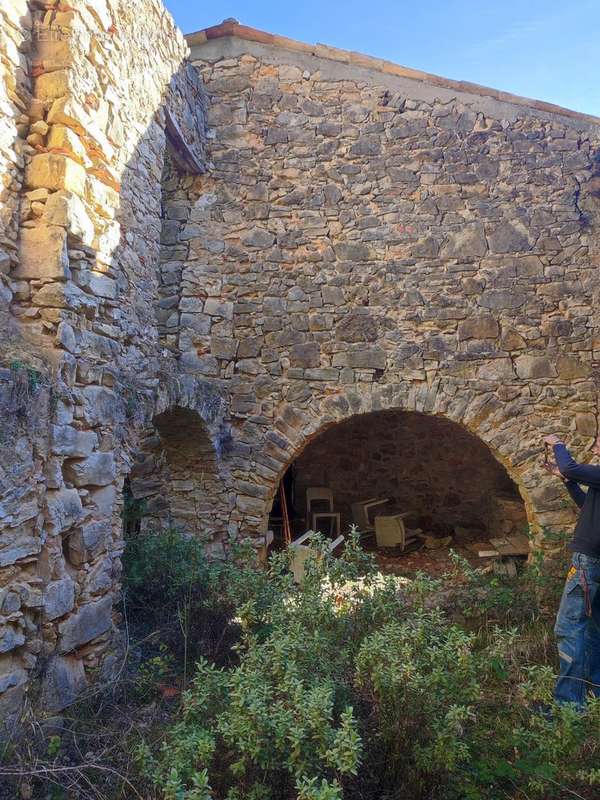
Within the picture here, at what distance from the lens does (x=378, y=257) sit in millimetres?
5531

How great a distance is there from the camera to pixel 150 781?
85.2 inches

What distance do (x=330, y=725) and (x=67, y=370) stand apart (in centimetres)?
200

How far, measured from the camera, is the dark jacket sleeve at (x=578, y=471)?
11.1 ft

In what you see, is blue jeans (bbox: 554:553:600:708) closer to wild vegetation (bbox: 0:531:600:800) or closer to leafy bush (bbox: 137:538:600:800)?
wild vegetation (bbox: 0:531:600:800)

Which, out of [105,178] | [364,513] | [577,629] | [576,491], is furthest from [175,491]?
[577,629]

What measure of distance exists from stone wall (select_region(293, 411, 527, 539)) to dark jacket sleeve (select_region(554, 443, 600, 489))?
428 centimetres

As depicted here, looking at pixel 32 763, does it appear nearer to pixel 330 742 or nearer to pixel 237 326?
pixel 330 742

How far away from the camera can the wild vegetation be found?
1989mm

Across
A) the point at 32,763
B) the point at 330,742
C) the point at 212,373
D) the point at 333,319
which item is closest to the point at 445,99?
the point at 333,319

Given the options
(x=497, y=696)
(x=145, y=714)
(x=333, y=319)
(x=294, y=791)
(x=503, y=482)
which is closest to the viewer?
(x=294, y=791)

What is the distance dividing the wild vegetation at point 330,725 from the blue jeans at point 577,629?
0.25 metres

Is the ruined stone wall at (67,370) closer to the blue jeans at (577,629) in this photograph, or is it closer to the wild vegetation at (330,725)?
the wild vegetation at (330,725)

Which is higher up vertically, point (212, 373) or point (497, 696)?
point (212, 373)

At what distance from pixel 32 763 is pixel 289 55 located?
615 centimetres
